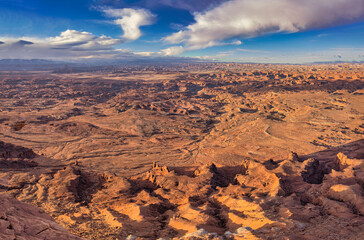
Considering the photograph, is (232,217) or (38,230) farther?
(232,217)

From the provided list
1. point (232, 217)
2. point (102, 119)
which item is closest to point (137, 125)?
point (102, 119)

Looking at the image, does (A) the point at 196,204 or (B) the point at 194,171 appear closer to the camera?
(A) the point at 196,204

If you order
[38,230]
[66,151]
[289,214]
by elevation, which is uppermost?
[38,230]

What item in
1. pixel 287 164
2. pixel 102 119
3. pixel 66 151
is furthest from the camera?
pixel 102 119

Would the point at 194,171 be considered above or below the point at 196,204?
below

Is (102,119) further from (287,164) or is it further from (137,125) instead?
(287,164)

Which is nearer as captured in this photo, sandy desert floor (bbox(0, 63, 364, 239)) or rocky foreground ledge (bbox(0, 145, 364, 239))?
rocky foreground ledge (bbox(0, 145, 364, 239))

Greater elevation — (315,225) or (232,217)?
(315,225)

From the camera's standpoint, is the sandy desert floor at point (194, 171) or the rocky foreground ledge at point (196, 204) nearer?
the rocky foreground ledge at point (196, 204)
